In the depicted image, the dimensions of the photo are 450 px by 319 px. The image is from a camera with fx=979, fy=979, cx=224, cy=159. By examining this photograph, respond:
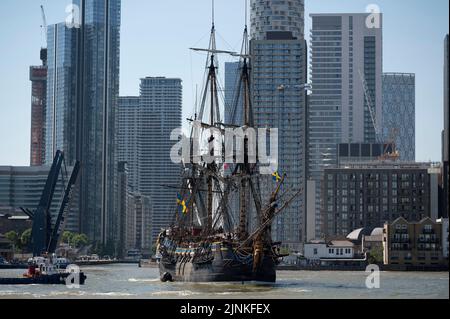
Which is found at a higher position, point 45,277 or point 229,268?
point 229,268

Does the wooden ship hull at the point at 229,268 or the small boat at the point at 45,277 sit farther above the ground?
the wooden ship hull at the point at 229,268

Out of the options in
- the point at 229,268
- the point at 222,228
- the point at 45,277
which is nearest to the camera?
the point at 45,277

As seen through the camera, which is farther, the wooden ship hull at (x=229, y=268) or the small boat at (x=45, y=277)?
the wooden ship hull at (x=229, y=268)

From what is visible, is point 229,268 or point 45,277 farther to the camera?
point 229,268

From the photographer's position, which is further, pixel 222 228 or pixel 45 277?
pixel 222 228

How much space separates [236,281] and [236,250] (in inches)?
173

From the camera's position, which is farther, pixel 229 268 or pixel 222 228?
pixel 222 228

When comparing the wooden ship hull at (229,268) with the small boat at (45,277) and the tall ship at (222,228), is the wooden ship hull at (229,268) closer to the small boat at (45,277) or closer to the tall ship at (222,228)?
the tall ship at (222,228)

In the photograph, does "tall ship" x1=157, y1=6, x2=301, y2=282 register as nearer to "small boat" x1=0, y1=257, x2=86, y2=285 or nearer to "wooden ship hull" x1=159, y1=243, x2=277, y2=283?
"wooden ship hull" x1=159, y1=243, x2=277, y2=283

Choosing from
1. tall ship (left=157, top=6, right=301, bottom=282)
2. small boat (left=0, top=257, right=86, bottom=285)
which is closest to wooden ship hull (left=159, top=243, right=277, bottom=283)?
tall ship (left=157, top=6, right=301, bottom=282)

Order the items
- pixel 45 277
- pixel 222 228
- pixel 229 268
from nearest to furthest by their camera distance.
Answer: pixel 45 277
pixel 229 268
pixel 222 228

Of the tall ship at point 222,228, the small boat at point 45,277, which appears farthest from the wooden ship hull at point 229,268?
the small boat at point 45,277
